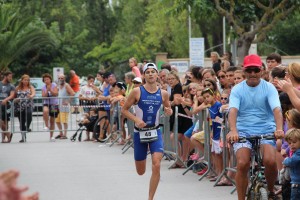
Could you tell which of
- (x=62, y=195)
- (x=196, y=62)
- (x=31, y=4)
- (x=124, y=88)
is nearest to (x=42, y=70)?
(x=31, y=4)

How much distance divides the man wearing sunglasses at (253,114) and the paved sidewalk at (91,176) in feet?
7.54

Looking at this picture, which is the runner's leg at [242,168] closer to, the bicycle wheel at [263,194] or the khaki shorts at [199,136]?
the bicycle wheel at [263,194]

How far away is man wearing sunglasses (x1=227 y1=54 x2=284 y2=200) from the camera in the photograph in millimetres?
8898

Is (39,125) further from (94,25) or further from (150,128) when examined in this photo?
(94,25)

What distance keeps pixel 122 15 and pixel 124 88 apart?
158ft

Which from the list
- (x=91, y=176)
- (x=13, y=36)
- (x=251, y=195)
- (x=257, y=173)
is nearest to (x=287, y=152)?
(x=257, y=173)

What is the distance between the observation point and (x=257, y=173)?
888 centimetres

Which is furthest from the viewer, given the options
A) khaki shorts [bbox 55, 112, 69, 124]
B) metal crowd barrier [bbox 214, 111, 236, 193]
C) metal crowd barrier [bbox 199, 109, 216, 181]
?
khaki shorts [bbox 55, 112, 69, 124]

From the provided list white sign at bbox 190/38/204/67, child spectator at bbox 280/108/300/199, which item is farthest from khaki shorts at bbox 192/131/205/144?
white sign at bbox 190/38/204/67

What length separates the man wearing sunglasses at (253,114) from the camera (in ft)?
29.2

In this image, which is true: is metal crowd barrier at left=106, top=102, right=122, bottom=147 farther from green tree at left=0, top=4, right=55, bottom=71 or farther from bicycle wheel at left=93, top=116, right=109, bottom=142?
green tree at left=0, top=4, right=55, bottom=71

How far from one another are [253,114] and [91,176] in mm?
5967

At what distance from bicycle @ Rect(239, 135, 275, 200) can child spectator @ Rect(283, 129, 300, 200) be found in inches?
19.7

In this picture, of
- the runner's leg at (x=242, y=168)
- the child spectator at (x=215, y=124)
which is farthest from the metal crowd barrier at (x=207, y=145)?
the runner's leg at (x=242, y=168)
